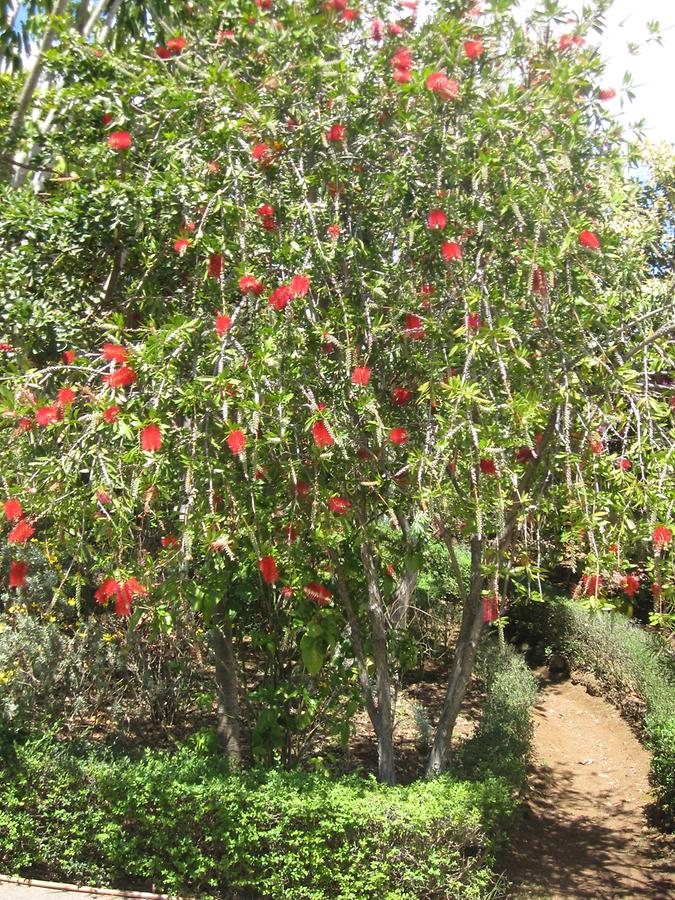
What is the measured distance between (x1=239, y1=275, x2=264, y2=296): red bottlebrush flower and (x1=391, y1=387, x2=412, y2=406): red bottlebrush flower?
0.99m

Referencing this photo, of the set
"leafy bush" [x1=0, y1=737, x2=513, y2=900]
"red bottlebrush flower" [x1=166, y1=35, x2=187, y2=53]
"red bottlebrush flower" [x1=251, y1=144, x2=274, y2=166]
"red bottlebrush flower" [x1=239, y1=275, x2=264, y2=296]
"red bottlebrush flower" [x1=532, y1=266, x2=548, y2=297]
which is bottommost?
"leafy bush" [x1=0, y1=737, x2=513, y2=900]

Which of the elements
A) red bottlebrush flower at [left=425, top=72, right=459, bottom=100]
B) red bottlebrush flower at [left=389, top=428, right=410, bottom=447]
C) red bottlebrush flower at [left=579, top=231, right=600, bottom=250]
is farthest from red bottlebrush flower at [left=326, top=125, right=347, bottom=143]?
red bottlebrush flower at [left=389, top=428, right=410, bottom=447]

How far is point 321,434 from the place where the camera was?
128 inches

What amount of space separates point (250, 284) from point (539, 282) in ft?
4.18

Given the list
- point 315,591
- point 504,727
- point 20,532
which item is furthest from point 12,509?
point 504,727

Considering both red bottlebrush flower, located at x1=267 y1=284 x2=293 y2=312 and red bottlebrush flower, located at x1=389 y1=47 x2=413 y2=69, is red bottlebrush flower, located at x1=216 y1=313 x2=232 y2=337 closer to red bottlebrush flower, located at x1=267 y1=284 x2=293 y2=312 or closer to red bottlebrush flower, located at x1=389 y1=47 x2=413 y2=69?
red bottlebrush flower, located at x1=267 y1=284 x2=293 y2=312

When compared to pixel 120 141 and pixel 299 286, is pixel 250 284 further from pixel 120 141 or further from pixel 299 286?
pixel 120 141

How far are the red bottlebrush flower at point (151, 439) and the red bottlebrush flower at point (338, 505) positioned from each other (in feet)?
2.87

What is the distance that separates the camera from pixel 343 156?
3762 millimetres

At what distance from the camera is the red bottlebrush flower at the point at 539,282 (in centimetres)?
340

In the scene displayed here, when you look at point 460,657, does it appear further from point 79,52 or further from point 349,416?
point 79,52

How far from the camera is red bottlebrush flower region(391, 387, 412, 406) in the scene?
4113 millimetres

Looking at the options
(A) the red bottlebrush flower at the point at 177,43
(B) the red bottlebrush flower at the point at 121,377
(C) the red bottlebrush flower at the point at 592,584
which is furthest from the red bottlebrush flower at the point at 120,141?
(C) the red bottlebrush flower at the point at 592,584

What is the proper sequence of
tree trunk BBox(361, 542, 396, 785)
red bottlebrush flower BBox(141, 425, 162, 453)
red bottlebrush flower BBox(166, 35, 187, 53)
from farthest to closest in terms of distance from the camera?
tree trunk BBox(361, 542, 396, 785)
red bottlebrush flower BBox(166, 35, 187, 53)
red bottlebrush flower BBox(141, 425, 162, 453)
